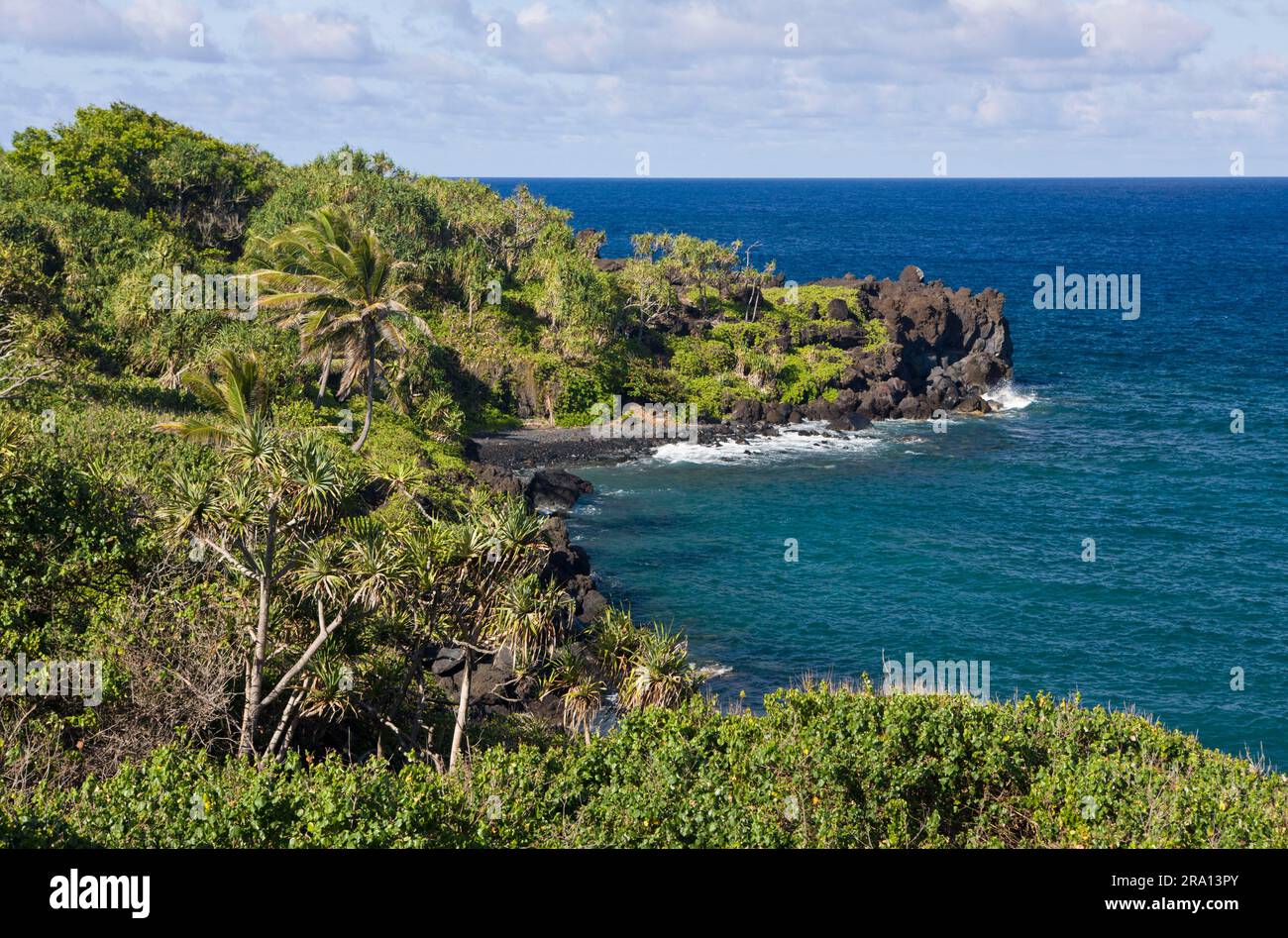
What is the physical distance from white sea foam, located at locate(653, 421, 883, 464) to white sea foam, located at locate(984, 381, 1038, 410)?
15.9 metres

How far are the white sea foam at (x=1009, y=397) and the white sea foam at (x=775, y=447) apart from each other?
15.9m

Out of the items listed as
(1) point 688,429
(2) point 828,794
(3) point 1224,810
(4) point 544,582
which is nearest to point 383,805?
(2) point 828,794

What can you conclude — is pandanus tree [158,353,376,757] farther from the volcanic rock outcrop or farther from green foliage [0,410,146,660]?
the volcanic rock outcrop

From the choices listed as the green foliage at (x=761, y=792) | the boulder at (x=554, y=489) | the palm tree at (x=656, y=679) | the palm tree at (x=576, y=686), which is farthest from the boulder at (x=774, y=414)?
the green foliage at (x=761, y=792)

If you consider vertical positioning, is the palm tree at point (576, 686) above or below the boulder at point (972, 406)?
below

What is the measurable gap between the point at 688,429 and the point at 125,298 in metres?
37.2

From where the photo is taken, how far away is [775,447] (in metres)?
75.0

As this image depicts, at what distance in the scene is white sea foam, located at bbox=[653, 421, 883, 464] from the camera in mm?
72438

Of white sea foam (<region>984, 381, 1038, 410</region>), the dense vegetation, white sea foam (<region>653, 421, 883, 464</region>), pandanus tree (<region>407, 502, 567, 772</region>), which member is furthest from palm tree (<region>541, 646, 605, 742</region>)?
white sea foam (<region>984, 381, 1038, 410</region>)

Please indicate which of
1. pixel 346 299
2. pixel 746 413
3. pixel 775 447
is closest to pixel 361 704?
pixel 346 299

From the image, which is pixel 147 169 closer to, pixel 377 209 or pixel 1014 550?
pixel 377 209

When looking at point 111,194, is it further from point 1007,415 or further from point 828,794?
point 828,794

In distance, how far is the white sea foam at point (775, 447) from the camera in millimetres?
72438

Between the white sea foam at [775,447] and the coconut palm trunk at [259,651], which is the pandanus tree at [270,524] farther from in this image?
the white sea foam at [775,447]
